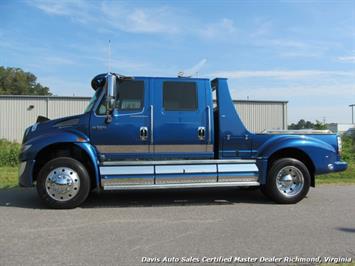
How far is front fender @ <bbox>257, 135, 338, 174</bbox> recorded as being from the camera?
30.2 feet

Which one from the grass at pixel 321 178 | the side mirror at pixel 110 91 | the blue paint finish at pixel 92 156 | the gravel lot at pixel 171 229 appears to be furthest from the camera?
the grass at pixel 321 178

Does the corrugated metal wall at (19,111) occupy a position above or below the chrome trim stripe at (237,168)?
above

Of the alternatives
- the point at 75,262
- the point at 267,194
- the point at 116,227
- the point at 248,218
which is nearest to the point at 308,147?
the point at 267,194

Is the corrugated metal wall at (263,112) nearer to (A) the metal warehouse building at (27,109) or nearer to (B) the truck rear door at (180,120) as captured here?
(A) the metal warehouse building at (27,109)

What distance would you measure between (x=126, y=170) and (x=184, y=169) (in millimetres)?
1113

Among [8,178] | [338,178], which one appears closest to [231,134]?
[338,178]

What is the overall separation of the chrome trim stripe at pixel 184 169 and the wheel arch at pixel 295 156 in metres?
1.28

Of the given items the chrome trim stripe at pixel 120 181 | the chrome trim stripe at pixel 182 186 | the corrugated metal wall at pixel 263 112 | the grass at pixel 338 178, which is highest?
the corrugated metal wall at pixel 263 112

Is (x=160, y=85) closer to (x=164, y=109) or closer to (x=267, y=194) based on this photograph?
(x=164, y=109)

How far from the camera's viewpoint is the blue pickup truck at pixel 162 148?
28.1 ft

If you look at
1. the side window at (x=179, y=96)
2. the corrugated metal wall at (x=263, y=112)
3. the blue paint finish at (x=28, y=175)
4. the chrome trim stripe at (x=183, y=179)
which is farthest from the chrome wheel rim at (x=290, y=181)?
the corrugated metal wall at (x=263, y=112)

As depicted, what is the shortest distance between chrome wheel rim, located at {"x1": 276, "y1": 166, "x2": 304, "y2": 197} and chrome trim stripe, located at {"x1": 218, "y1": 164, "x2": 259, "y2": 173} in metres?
0.58

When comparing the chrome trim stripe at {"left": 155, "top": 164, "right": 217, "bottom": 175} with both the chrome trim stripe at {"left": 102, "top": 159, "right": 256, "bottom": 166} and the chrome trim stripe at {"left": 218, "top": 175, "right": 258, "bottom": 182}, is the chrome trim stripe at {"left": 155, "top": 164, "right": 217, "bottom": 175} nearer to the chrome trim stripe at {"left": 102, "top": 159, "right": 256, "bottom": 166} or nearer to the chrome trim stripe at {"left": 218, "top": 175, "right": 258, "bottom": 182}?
the chrome trim stripe at {"left": 102, "top": 159, "right": 256, "bottom": 166}

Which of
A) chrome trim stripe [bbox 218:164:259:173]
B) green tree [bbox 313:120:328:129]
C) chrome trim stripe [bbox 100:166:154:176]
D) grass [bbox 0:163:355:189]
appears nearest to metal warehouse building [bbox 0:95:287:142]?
green tree [bbox 313:120:328:129]
